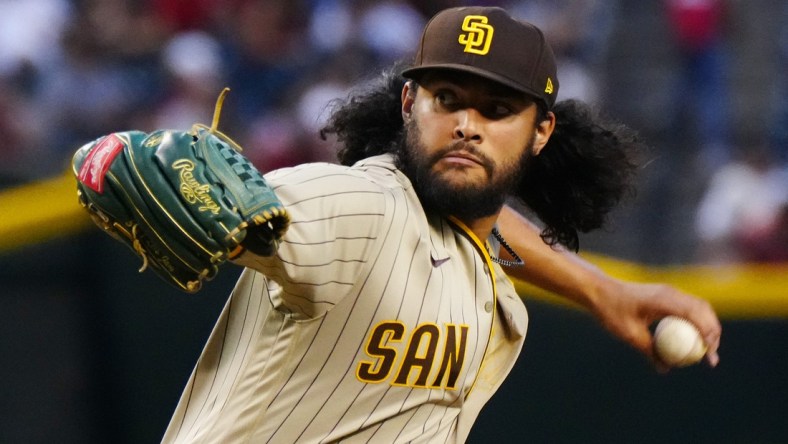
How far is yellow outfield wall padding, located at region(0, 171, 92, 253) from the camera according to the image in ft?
13.4

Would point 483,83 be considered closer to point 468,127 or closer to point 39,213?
point 468,127

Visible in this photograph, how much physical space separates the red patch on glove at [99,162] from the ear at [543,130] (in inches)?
46.4

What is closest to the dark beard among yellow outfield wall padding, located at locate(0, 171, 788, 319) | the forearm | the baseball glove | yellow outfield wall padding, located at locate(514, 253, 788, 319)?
the forearm

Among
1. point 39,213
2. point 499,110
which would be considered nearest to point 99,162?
point 499,110

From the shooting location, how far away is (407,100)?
2.75m

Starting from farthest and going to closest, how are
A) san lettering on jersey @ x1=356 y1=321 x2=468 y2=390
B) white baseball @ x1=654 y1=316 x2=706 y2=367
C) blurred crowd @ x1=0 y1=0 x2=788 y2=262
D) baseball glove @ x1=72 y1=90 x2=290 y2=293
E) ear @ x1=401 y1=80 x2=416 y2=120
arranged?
blurred crowd @ x1=0 y1=0 x2=788 y2=262, white baseball @ x1=654 y1=316 x2=706 y2=367, ear @ x1=401 y1=80 x2=416 y2=120, san lettering on jersey @ x1=356 y1=321 x2=468 y2=390, baseball glove @ x1=72 y1=90 x2=290 y2=293

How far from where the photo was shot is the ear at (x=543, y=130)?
2.79 meters

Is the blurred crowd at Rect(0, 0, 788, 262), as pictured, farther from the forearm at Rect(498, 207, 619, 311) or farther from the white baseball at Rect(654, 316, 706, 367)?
the white baseball at Rect(654, 316, 706, 367)

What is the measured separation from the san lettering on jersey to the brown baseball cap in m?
0.54

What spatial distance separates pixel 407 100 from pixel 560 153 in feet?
1.89

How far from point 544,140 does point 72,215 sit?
1979 mm

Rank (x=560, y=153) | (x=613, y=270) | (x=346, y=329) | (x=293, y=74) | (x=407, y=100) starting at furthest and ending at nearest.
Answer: (x=293, y=74) < (x=613, y=270) < (x=560, y=153) < (x=407, y=100) < (x=346, y=329)

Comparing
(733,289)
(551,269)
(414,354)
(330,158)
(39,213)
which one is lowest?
(330,158)

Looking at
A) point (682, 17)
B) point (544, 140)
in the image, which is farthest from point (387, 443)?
point (682, 17)
